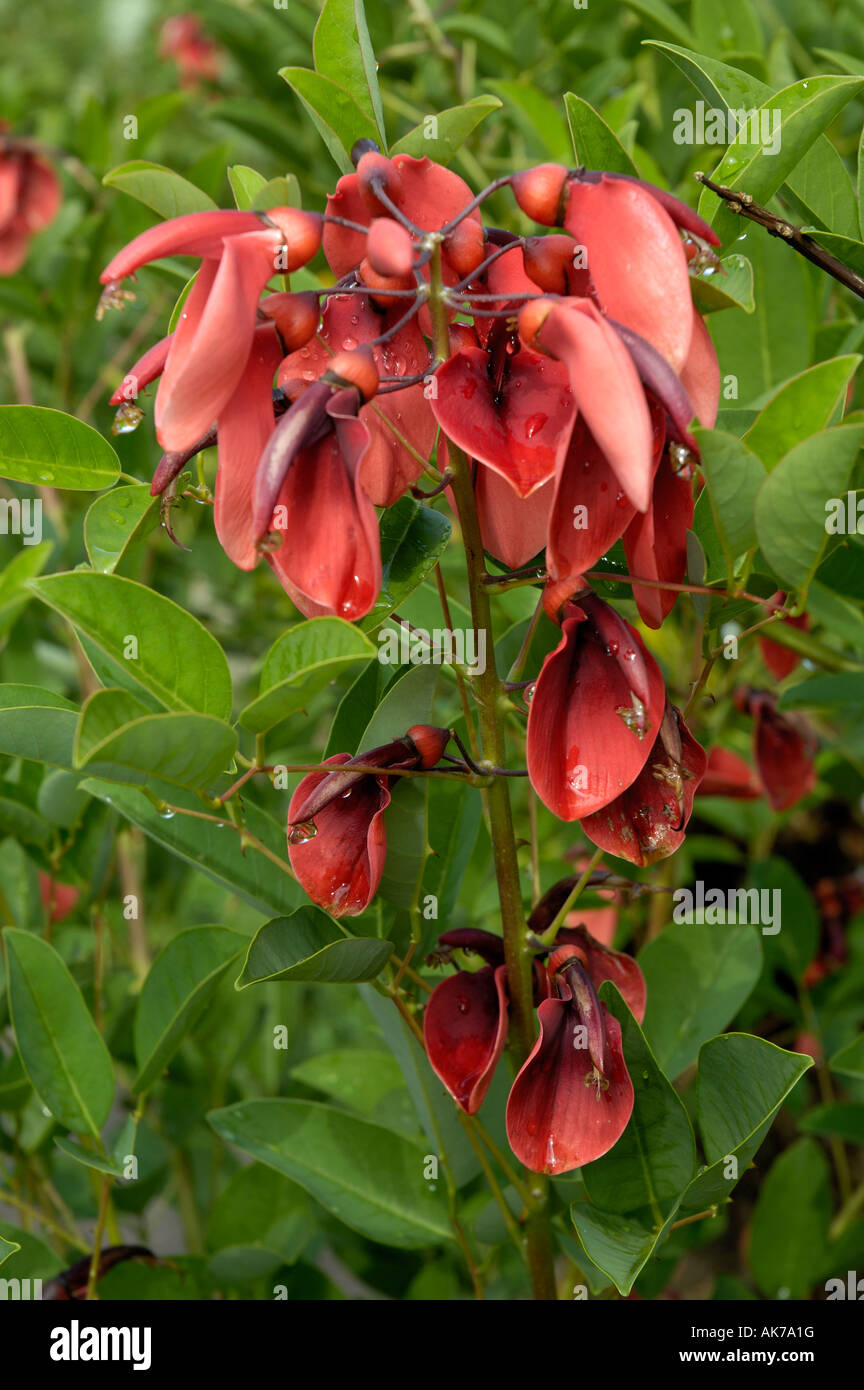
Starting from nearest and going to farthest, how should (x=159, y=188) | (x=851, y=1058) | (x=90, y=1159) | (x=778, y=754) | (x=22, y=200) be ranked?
(x=159, y=188) < (x=90, y=1159) < (x=851, y=1058) < (x=778, y=754) < (x=22, y=200)

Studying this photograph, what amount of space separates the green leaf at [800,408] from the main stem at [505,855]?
11cm

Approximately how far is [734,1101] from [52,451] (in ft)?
1.25

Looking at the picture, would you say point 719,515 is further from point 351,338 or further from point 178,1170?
point 178,1170

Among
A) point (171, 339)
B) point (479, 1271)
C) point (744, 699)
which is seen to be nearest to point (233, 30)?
point (744, 699)

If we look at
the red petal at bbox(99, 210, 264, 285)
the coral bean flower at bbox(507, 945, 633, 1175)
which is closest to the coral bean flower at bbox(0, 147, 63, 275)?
the red petal at bbox(99, 210, 264, 285)

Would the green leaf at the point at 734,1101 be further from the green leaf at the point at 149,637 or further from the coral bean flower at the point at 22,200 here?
the coral bean flower at the point at 22,200

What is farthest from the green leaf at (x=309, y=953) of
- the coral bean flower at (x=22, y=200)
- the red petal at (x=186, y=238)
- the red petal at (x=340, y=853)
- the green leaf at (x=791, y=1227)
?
the coral bean flower at (x=22, y=200)

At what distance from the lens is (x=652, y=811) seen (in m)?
0.43

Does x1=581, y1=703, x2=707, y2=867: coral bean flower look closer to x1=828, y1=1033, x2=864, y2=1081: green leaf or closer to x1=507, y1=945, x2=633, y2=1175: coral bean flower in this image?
x1=507, y1=945, x2=633, y2=1175: coral bean flower

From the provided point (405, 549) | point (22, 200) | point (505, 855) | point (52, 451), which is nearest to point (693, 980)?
point (505, 855)

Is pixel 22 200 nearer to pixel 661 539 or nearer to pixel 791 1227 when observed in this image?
pixel 661 539

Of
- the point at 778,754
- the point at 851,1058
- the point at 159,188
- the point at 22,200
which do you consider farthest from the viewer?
the point at 22,200

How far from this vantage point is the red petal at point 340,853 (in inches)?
17.4

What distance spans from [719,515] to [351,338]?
14 centimetres
